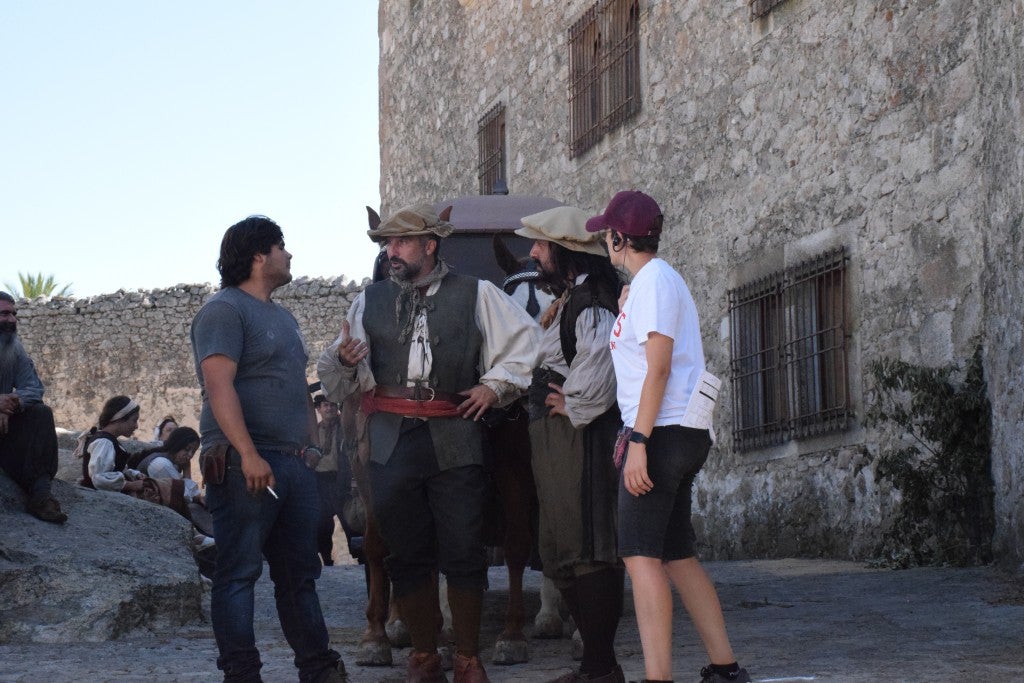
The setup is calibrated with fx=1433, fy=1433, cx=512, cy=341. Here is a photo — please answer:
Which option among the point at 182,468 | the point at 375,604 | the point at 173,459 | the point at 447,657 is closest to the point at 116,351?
the point at 182,468

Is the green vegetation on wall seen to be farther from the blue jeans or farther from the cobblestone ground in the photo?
the blue jeans

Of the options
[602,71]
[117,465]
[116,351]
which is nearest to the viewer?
[117,465]

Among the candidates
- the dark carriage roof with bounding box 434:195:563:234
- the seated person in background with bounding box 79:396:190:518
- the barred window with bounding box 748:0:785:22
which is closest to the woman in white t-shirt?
the dark carriage roof with bounding box 434:195:563:234

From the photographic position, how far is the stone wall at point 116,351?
2177 cm

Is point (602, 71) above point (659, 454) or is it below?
above

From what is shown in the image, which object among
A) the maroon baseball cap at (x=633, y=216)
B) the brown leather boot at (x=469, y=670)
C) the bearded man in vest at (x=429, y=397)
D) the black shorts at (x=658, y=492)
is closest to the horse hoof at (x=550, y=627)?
the bearded man in vest at (x=429, y=397)

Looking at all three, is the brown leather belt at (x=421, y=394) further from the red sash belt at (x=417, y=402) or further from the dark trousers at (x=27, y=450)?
the dark trousers at (x=27, y=450)

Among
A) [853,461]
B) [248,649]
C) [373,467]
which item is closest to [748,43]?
[853,461]

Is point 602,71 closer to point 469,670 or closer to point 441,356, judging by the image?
point 441,356

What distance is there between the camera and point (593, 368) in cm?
483

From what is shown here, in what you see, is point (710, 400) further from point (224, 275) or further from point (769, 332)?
point (769, 332)

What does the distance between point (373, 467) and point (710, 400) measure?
4.32 ft

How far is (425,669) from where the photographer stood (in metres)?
4.88

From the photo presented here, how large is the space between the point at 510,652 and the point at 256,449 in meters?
1.53
